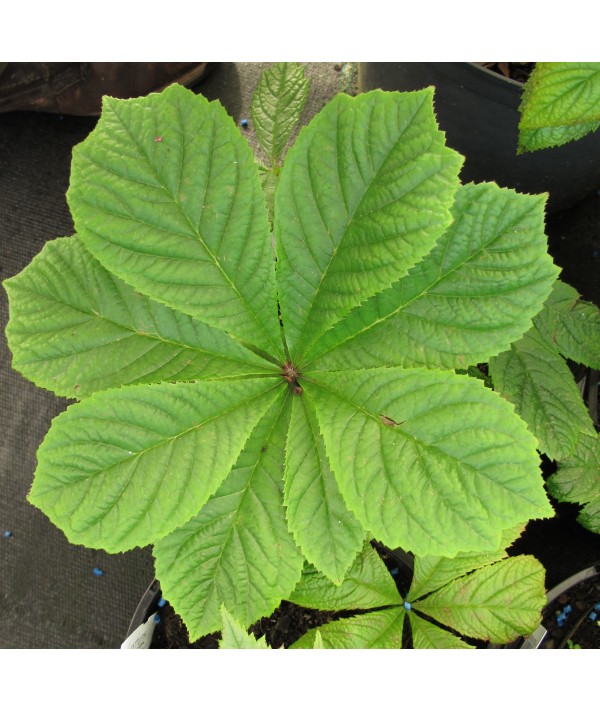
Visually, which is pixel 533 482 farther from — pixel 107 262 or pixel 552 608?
pixel 552 608

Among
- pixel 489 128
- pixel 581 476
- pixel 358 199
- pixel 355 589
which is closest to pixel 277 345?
pixel 358 199

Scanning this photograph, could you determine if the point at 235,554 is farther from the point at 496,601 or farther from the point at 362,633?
the point at 496,601

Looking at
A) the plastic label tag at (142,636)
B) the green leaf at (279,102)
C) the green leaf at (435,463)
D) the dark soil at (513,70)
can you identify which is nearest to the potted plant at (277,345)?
the green leaf at (435,463)

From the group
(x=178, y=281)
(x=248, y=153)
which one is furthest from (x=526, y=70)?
(x=178, y=281)

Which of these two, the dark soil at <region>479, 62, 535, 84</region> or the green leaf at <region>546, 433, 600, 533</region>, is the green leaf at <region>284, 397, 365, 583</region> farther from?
the dark soil at <region>479, 62, 535, 84</region>

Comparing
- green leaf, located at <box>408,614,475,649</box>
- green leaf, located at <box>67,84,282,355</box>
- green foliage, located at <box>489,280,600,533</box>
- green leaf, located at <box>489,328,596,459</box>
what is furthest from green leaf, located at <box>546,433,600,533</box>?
green leaf, located at <box>67,84,282,355</box>

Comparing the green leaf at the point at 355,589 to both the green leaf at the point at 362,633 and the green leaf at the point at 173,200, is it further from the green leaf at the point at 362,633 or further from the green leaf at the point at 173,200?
the green leaf at the point at 173,200

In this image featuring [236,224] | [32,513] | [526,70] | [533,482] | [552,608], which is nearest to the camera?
[533,482]
